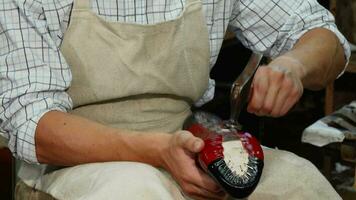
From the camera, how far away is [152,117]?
1329mm

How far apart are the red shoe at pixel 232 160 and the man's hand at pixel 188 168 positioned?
0.02m

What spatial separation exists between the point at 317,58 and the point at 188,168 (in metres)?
0.52

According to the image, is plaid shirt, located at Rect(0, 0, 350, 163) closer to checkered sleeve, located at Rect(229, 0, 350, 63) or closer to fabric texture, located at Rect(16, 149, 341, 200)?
fabric texture, located at Rect(16, 149, 341, 200)

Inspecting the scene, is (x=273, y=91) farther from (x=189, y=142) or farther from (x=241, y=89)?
(x=189, y=142)

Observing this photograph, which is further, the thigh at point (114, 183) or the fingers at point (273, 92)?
the fingers at point (273, 92)

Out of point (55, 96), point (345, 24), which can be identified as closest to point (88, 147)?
point (55, 96)

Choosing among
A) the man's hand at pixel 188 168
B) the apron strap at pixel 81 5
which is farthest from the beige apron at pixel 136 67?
the man's hand at pixel 188 168

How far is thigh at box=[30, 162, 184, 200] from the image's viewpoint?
102cm

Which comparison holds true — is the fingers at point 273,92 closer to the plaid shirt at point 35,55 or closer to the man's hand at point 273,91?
the man's hand at point 273,91

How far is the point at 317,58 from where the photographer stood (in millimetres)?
1411

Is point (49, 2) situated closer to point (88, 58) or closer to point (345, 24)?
point (88, 58)

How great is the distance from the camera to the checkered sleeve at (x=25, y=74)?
114 centimetres

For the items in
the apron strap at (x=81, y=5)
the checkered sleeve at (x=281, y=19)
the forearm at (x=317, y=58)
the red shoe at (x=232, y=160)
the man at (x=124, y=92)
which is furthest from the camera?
the checkered sleeve at (x=281, y=19)

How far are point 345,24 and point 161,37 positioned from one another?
1336 millimetres
